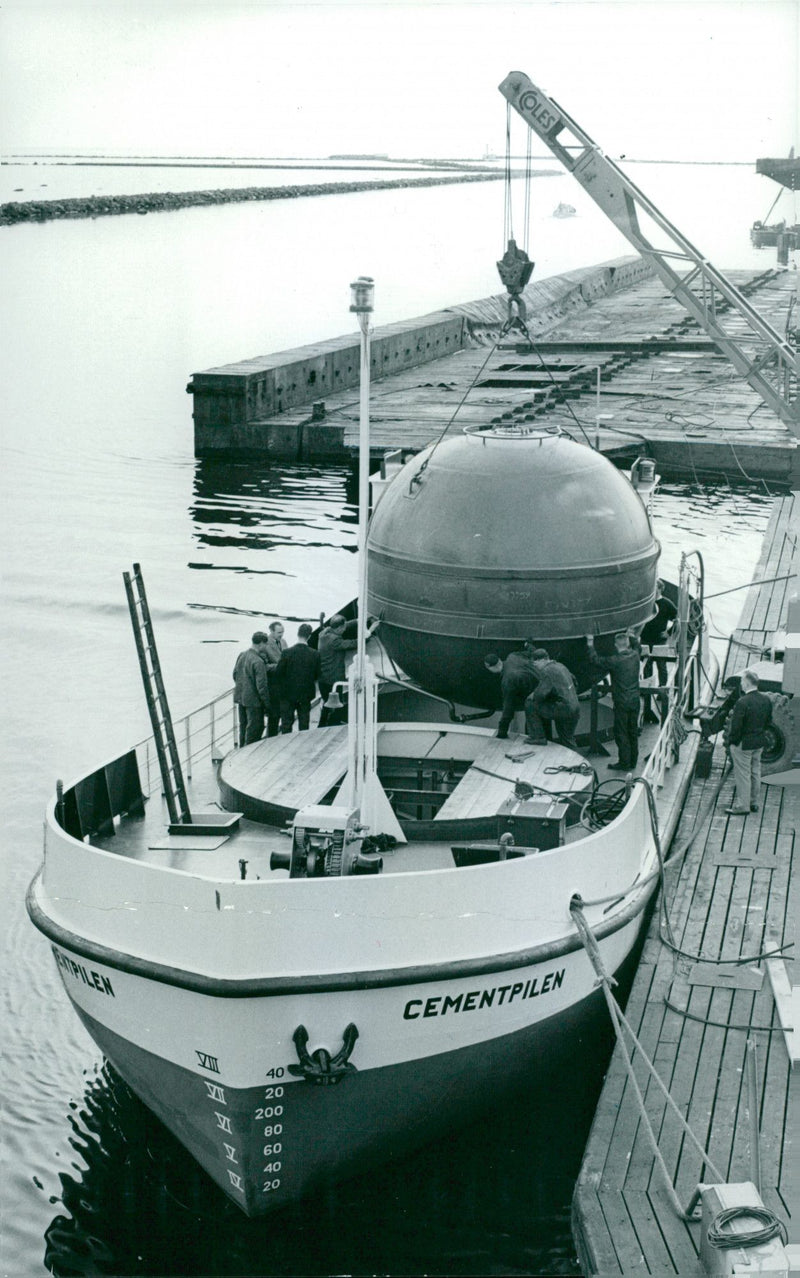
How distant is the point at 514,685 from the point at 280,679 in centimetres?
246

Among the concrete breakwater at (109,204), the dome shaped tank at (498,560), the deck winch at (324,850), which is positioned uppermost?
the concrete breakwater at (109,204)

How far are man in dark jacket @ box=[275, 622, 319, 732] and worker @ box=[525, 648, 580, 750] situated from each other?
7.58 ft

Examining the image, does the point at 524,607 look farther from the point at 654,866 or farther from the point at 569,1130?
the point at 569,1130

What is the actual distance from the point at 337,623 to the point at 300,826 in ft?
17.7

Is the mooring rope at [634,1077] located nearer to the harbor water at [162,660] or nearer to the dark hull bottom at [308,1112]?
the dark hull bottom at [308,1112]

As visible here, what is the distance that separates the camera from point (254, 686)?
15.2m

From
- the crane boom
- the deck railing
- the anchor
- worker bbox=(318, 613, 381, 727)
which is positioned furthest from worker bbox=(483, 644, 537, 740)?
the crane boom

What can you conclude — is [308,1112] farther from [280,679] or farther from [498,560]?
[498,560]

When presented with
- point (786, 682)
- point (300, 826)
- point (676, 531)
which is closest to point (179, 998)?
point (300, 826)

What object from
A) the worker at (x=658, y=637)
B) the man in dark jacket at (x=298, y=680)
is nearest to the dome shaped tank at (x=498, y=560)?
the man in dark jacket at (x=298, y=680)

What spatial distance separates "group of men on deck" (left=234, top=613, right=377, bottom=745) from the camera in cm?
1516

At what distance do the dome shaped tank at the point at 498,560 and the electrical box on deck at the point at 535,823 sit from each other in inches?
111

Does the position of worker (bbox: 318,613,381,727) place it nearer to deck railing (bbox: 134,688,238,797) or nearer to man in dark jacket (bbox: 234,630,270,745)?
man in dark jacket (bbox: 234,630,270,745)

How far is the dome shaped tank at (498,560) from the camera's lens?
14742mm
